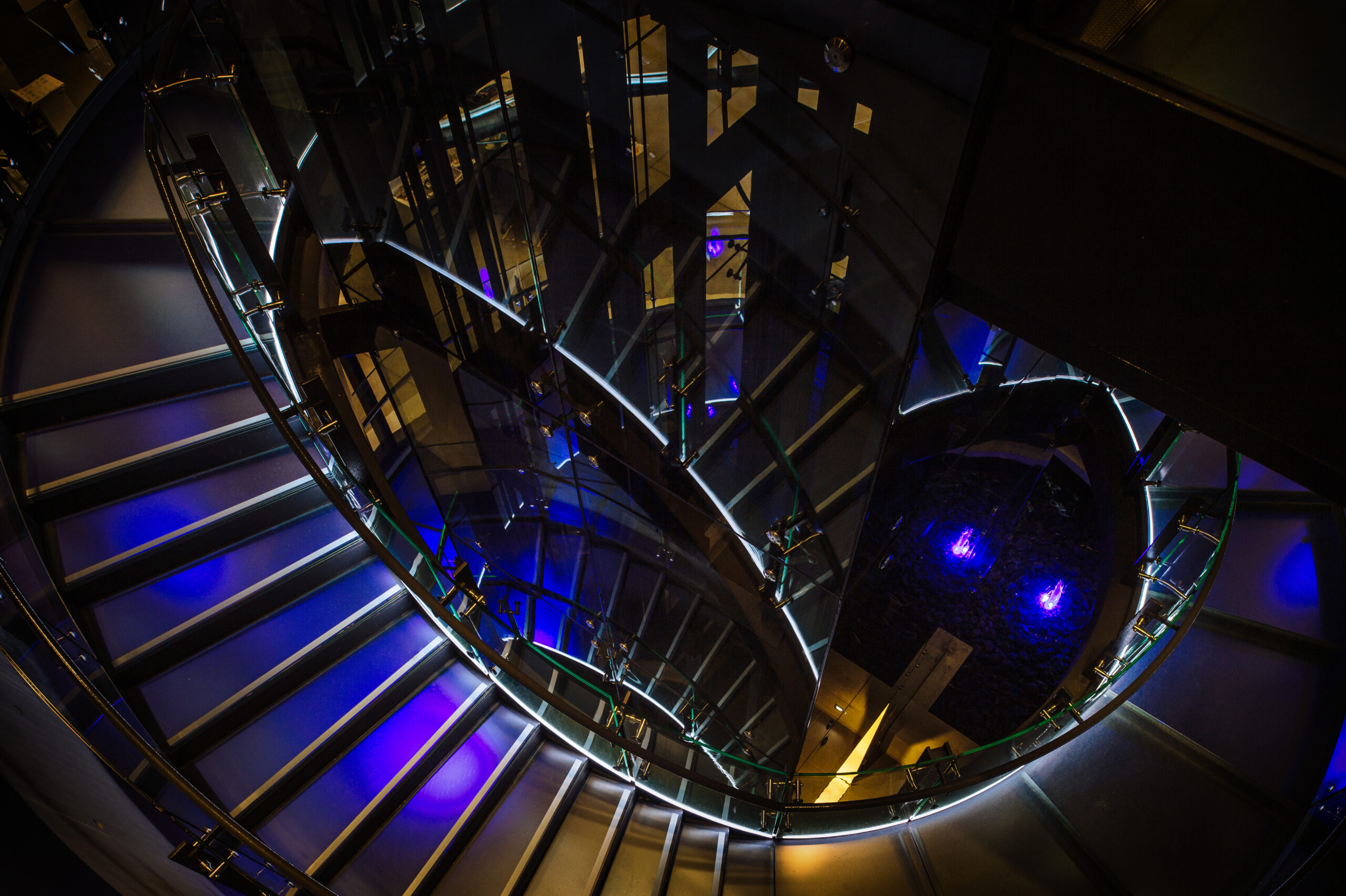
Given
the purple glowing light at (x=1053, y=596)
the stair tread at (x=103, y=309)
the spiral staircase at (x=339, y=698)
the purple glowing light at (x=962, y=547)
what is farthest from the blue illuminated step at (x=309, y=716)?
the purple glowing light at (x=1053, y=596)

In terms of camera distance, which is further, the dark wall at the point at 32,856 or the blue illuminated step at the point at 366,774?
the blue illuminated step at the point at 366,774

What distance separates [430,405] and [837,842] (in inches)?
133

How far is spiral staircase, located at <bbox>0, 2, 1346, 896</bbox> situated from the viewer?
2449 millimetres

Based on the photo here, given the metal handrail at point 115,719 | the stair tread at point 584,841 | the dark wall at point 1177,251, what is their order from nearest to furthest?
1. the dark wall at point 1177,251
2. the metal handrail at point 115,719
3. the stair tread at point 584,841

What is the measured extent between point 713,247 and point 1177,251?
70.2 inches

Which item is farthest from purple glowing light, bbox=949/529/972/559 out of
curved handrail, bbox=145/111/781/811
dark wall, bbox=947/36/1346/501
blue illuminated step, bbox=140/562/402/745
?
blue illuminated step, bbox=140/562/402/745

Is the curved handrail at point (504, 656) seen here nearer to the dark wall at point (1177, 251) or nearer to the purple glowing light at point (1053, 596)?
the dark wall at point (1177, 251)

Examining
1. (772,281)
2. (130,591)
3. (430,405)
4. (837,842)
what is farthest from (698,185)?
(837,842)

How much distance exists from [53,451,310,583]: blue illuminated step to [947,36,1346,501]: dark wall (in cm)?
312

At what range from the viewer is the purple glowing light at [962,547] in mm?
5977

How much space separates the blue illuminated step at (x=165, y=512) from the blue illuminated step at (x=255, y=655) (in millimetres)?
487

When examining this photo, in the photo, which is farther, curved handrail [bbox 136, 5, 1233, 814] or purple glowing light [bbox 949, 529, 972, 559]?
purple glowing light [bbox 949, 529, 972, 559]

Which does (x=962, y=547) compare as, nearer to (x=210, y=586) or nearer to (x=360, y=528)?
(x=360, y=528)

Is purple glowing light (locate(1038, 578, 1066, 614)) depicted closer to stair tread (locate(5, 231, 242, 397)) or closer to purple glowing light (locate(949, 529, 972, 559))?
purple glowing light (locate(949, 529, 972, 559))
